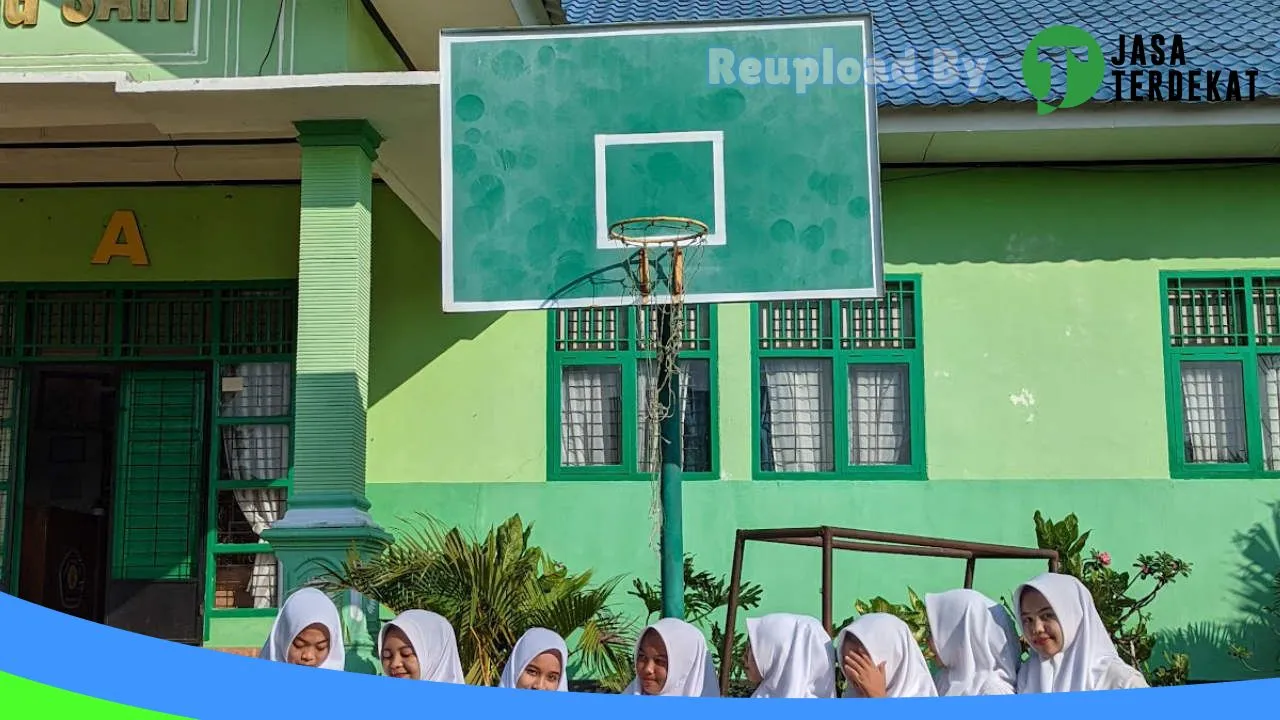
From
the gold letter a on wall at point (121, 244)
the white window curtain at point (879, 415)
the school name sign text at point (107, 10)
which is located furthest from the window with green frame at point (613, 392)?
the school name sign text at point (107, 10)

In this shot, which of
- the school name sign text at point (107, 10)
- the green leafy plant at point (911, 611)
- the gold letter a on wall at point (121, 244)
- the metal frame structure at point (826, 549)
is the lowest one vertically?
the green leafy plant at point (911, 611)

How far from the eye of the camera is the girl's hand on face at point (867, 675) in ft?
19.8

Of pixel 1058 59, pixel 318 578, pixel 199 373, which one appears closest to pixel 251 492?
pixel 199 373

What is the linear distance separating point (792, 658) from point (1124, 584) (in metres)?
4.60

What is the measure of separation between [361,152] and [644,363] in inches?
107

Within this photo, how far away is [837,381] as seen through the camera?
1115cm

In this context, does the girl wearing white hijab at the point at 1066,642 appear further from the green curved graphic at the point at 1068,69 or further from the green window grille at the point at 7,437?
the green window grille at the point at 7,437

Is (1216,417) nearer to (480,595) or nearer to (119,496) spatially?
(480,595)

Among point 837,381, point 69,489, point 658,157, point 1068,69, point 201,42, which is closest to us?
point 658,157

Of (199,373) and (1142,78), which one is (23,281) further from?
(1142,78)

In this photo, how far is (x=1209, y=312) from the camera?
11.2 meters

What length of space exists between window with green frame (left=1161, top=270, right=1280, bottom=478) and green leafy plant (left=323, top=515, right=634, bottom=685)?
4.69m

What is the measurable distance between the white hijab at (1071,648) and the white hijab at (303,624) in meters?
2.72

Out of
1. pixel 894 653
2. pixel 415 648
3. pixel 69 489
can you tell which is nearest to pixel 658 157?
pixel 415 648
